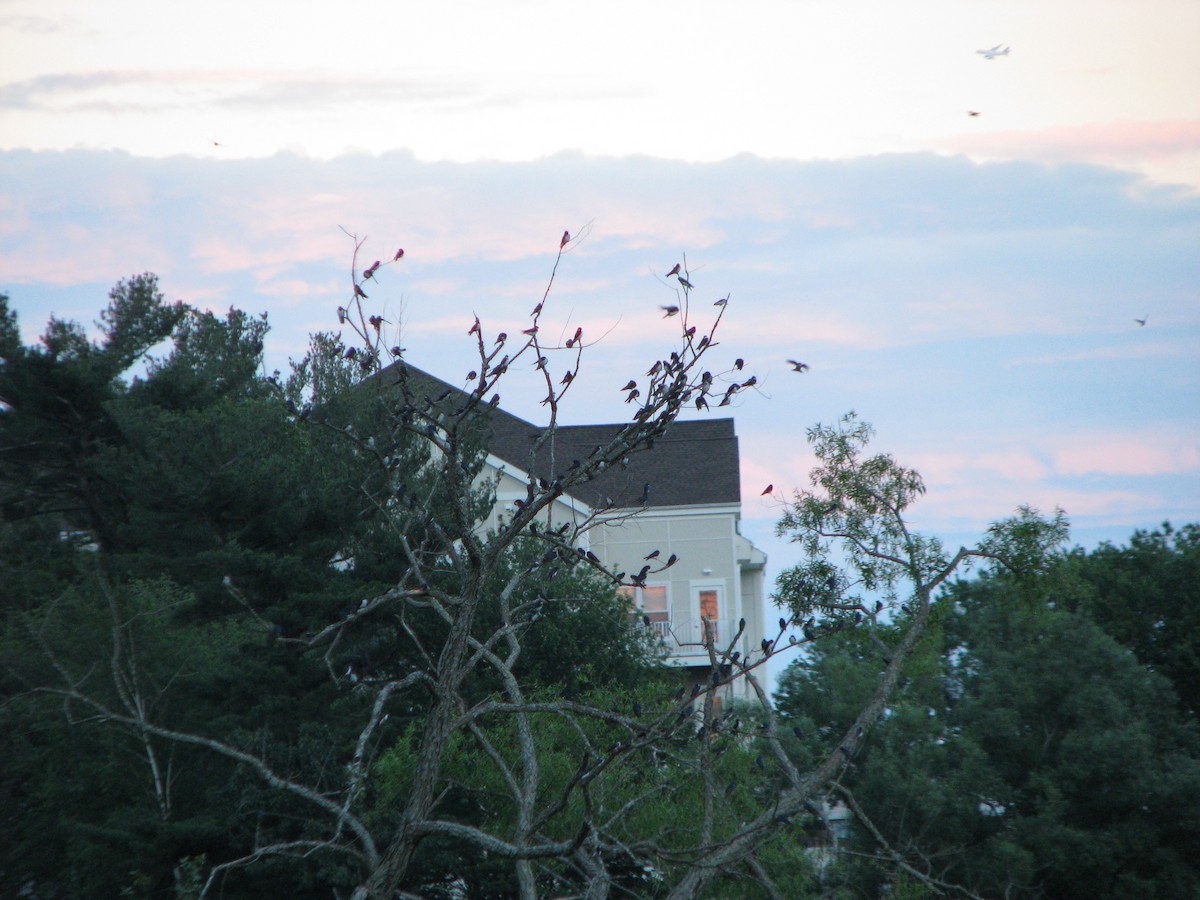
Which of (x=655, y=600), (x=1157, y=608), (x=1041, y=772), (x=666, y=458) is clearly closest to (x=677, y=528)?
(x=655, y=600)

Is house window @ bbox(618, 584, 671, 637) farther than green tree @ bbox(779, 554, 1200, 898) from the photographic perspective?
Yes

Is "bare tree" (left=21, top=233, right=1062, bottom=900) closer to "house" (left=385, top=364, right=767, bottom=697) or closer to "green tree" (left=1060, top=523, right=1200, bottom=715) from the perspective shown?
"house" (left=385, top=364, right=767, bottom=697)

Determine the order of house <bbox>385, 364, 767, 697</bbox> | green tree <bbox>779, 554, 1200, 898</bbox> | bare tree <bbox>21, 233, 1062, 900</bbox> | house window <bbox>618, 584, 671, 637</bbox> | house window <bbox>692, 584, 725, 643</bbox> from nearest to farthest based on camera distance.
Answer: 1. bare tree <bbox>21, 233, 1062, 900</bbox>
2. green tree <bbox>779, 554, 1200, 898</bbox>
3. house <bbox>385, 364, 767, 697</bbox>
4. house window <bbox>618, 584, 671, 637</bbox>
5. house window <bbox>692, 584, 725, 643</bbox>

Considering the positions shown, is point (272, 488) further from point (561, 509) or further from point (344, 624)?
point (344, 624)

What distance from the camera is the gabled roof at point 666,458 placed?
108 ft

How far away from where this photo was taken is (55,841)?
77.5ft

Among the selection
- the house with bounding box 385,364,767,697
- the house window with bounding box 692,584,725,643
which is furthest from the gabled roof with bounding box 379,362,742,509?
the house window with bounding box 692,584,725,643

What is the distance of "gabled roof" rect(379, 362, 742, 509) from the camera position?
1296 inches

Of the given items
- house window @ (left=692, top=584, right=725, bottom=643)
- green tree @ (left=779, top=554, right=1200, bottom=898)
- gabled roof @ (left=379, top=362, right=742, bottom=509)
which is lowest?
green tree @ (left=779, top=554, right=1200, bottom=898)

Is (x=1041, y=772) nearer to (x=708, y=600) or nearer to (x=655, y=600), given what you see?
(x=708, y=600)

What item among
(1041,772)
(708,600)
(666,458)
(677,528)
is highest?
(666,458)

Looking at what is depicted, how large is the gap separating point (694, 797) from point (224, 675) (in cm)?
936

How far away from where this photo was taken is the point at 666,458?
118ft

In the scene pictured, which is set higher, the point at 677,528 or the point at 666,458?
the point at 666,458
